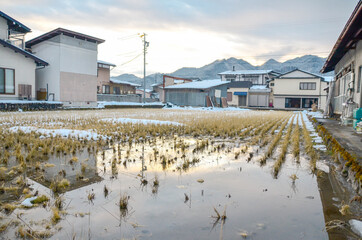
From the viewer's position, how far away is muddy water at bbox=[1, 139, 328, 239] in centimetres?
194

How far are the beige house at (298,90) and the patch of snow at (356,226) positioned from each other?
41.4m

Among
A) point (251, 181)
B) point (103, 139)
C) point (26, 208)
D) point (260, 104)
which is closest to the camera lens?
point (26, 208)

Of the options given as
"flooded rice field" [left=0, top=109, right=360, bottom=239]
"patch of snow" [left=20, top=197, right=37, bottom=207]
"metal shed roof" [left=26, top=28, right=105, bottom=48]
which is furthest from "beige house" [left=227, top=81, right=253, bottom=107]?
"patch of snow" [left=20, top=197, right=37, bottom=207]

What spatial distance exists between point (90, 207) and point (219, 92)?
1417 inches

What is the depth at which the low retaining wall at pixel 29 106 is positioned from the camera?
16.9 metres

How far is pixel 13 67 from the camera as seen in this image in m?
19.2

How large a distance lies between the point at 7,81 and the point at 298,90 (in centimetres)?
3774

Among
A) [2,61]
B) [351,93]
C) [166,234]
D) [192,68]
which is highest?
[192,68]

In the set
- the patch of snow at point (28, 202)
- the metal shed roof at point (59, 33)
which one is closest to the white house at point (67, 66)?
the metal shed roof at point (59, 33)

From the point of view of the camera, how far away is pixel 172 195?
2639 millimetres

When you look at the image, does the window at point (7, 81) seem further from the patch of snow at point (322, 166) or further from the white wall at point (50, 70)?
the patch of snow at point (322, 166)

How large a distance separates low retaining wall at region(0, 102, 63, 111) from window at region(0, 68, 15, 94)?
1926mm

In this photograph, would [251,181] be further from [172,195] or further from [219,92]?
[219,92]

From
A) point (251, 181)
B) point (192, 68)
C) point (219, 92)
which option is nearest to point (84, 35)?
point (219, 92)
